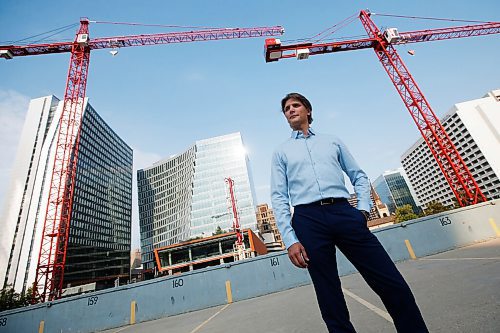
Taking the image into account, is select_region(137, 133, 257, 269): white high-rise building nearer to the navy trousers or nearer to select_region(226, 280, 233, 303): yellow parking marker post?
select_region(226, 280, 233, 303): yellow parking marker post

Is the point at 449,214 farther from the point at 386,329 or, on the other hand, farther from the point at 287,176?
the point at 287,176

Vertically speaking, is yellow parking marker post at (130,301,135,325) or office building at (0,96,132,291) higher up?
office building at (0,96,132,291)

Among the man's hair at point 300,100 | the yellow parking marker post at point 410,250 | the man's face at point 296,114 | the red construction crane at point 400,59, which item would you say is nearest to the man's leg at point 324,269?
the man's face at point 296,114

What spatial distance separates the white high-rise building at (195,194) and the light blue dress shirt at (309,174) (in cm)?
6824

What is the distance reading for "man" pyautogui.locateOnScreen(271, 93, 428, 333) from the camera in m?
1.42

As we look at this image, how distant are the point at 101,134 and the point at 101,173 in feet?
51.6

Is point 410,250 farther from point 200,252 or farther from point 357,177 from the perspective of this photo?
point 200,252

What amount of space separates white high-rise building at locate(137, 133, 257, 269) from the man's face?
68142 mm

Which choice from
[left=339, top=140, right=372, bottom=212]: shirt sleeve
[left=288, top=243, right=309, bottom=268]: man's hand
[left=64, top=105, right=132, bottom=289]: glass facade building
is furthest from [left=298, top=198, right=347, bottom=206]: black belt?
[left=64, top=105, right=132, bottom=289]: glass facade building

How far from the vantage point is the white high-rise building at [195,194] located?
73856 millimetres

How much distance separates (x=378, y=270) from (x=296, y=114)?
1.29 metres

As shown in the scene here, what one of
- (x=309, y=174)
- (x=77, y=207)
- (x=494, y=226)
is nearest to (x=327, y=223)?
(x=309, y=174)

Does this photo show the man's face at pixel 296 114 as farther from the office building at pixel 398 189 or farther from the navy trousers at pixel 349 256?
the office building at pixel 398 189

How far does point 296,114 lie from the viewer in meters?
2.03
